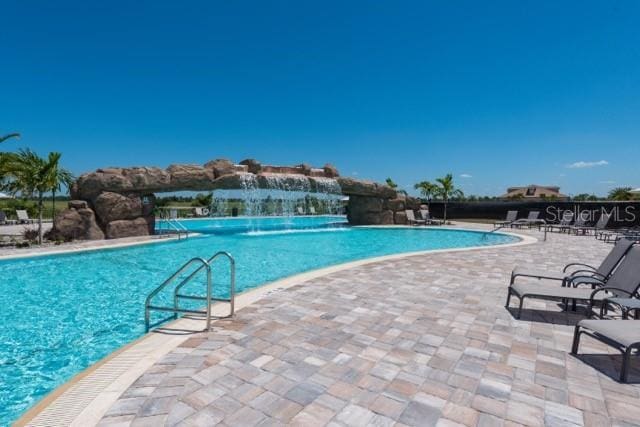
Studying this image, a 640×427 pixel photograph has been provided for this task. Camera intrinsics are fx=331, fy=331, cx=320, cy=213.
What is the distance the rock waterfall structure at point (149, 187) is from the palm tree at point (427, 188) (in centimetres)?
698

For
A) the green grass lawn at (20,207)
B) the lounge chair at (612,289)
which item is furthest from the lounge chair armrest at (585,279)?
the green grass lawn at (20,207)

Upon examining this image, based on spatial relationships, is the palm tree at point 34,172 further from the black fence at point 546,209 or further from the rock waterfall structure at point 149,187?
the black fence at point 546,209

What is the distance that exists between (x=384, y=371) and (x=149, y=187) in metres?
15.6

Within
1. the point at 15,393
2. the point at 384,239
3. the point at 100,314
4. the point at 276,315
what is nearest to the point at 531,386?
the point at 276,315

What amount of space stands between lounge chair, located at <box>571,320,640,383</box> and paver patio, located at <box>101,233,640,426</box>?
0.17 metres

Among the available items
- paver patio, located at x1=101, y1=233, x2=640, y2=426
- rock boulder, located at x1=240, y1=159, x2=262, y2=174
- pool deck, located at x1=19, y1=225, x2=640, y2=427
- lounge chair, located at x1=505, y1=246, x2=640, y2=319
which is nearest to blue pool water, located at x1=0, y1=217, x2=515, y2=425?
pool deck, located at x1=19, y1=225, x2=640, y2=427

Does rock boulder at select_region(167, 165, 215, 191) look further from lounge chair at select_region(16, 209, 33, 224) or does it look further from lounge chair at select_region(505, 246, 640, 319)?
lounge chair at select_region(505, 246, 640, 319)

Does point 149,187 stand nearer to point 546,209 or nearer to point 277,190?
point 277,190

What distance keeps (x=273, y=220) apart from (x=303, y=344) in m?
29.3

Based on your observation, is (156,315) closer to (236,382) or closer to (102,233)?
(236,382)

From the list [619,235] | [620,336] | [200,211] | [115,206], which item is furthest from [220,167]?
[619,235]

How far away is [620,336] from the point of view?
296 centimetres

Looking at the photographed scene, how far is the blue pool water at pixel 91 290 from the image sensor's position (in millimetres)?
3922

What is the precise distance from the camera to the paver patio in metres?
2.48
